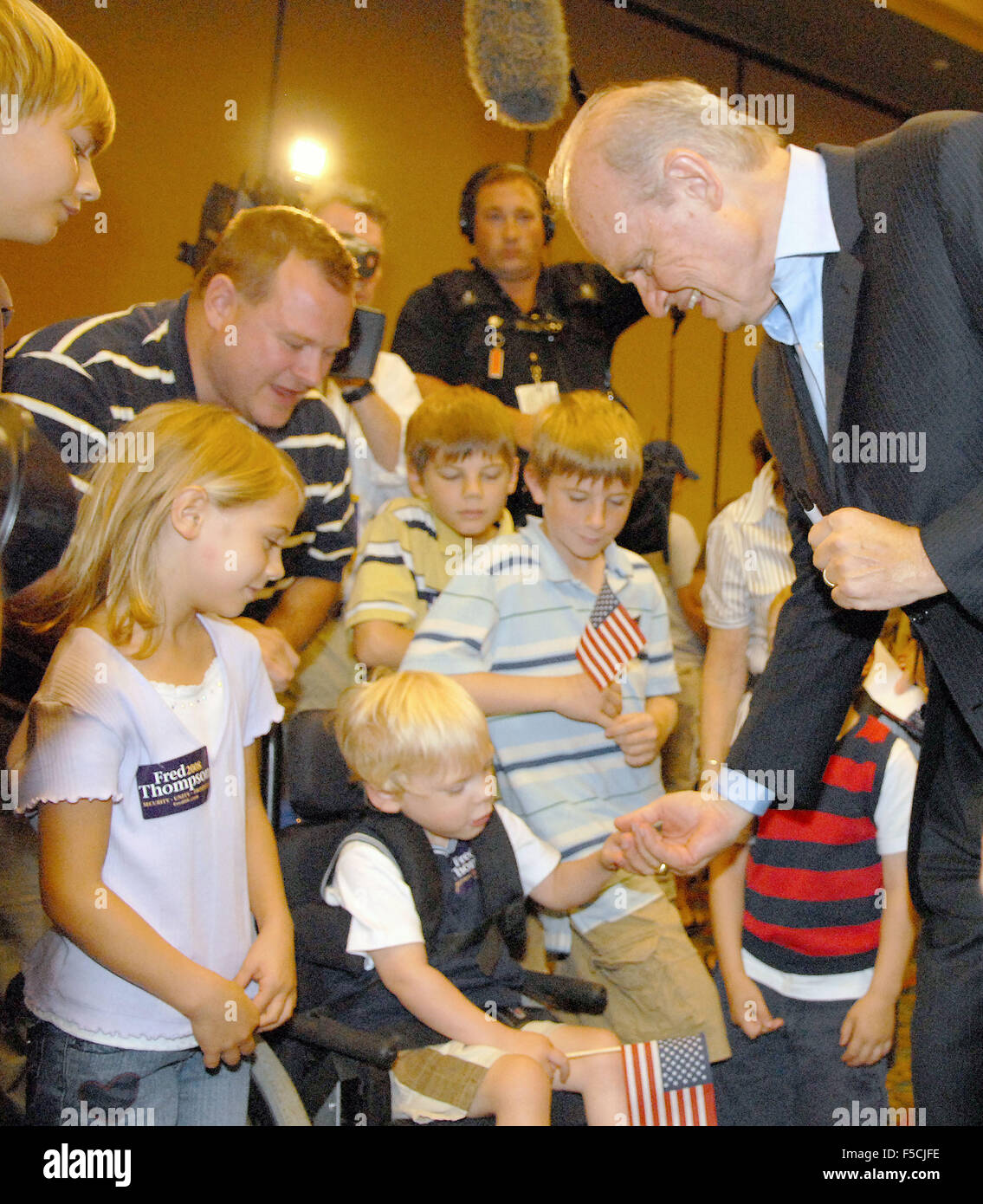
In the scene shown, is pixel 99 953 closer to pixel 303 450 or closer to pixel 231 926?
pixel 231 926

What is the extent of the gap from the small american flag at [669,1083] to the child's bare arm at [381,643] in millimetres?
1092

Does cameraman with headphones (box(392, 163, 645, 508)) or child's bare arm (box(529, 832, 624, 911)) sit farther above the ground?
cameraman with headphones (box(392, 163, 645, 508))

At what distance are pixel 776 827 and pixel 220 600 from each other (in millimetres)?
1393

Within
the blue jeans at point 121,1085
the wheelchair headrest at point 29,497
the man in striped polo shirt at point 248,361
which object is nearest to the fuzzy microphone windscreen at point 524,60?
the man in striped polo shirt at point 248,361

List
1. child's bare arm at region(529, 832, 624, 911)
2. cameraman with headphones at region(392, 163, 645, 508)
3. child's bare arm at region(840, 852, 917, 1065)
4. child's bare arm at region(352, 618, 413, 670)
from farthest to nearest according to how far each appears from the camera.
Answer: cameraman with headphones at region(392, 163, 645, 508), child's bare arm at region(352, 618, 413, 670), child's bare arm at region(840, 852, 917, 1065), child's bare arm at region(529, 832, 624, 911)

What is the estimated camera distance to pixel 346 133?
191 inches

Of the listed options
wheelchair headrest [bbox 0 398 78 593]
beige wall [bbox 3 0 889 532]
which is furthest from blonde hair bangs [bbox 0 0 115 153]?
beige wall [bbox 3 0 889 532]

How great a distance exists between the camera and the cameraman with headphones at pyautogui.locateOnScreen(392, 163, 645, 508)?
3453 mm

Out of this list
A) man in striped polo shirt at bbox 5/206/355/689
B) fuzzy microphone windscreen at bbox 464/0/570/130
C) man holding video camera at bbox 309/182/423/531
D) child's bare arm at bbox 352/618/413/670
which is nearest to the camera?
man in striped polo shirt at bbox 5/206/355/689

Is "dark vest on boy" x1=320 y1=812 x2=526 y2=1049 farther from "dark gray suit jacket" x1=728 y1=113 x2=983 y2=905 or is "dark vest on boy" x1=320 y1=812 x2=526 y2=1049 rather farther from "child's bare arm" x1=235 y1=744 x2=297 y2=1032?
"dark gray suit jacket" x1=728 y1=113 x2=983 y2=905

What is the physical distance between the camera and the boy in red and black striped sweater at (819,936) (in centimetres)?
245

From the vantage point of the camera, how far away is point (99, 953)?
1668 millimetres

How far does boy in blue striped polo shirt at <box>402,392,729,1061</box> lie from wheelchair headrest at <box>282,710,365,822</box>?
0.40 metres

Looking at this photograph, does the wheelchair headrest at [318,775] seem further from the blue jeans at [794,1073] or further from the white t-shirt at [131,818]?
the blue jeans at [794,1073]
